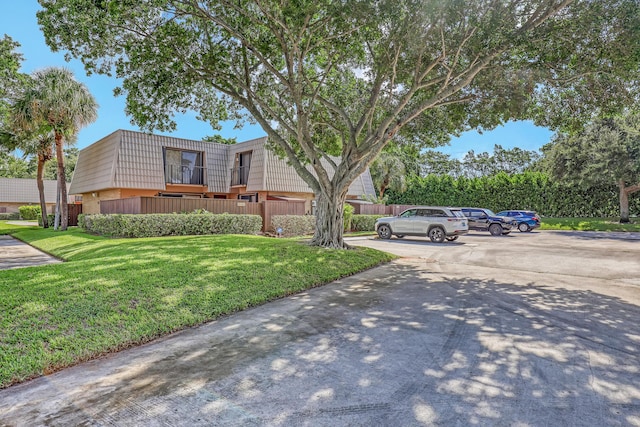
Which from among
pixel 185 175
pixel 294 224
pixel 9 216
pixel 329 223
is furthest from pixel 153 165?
pixel 9 216

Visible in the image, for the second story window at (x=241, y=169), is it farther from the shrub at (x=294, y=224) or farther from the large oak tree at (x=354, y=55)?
the large oak tree at (x=354, y=55)

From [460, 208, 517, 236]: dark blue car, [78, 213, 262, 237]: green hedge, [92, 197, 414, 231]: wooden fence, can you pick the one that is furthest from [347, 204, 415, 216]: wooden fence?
[78, 213, 262, 237]: green hedge

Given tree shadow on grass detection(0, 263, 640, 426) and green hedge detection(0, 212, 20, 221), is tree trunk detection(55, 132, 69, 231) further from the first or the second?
green hedge detection(0, 212, 20, 221)

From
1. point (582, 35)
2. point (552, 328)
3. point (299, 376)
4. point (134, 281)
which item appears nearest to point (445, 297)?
point (552, 328)

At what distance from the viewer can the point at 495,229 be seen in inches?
776

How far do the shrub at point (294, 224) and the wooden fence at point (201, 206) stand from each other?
62 cm

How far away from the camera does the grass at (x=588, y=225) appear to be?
2195cm

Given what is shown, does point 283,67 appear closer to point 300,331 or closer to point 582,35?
point 582,35

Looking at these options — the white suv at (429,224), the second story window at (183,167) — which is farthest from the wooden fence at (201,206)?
the white suv at (429,224)

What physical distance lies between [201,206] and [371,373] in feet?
49.5

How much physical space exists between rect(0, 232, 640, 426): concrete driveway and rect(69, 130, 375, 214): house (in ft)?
53.3

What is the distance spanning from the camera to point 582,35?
8.40 m

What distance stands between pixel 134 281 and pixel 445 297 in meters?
5.30

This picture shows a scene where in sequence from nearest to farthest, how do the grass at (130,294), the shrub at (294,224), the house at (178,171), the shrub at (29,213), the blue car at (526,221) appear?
the grass at (130,294) → the shrub at (294,224) → the house at (178,171) → the blue car at (526,221) → the shrub at (29,213)
